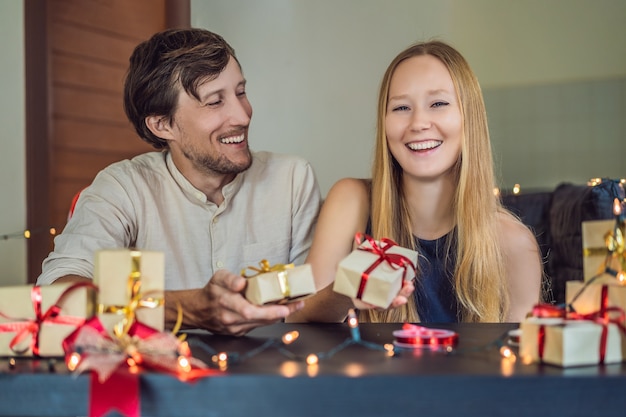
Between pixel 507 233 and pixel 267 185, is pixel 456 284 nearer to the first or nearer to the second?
pixel 507 233

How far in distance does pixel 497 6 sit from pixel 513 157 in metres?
0.74

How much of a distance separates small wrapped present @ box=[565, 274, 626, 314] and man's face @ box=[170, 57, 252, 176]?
44.7 inches

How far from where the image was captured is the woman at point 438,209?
1543 millimetres

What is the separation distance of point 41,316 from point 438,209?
104 cm

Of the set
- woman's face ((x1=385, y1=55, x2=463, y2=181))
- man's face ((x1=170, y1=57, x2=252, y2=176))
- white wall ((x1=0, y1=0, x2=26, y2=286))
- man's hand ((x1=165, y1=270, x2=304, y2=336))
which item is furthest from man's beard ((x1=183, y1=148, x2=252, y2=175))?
white wall ((x1=0, y1=0, x2=26, y2=286))

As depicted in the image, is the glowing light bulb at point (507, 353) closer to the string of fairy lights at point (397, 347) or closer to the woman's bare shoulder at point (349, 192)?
the string of fairy lights at point (397, 347)

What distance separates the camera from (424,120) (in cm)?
156

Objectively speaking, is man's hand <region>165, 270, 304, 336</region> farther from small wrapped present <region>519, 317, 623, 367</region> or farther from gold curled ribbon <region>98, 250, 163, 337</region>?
small wrapped present <region>519, 317, 623, 367</region>

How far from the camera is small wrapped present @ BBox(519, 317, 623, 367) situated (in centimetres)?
70

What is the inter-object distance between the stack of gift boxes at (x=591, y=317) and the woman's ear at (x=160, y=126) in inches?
52.7

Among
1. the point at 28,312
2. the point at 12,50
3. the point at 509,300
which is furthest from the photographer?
the point at 12,50

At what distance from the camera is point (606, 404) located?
0.65m

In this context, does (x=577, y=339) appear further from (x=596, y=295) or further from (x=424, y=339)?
(x=424, y=339)

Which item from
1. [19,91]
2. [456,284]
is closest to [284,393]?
[456,284]
